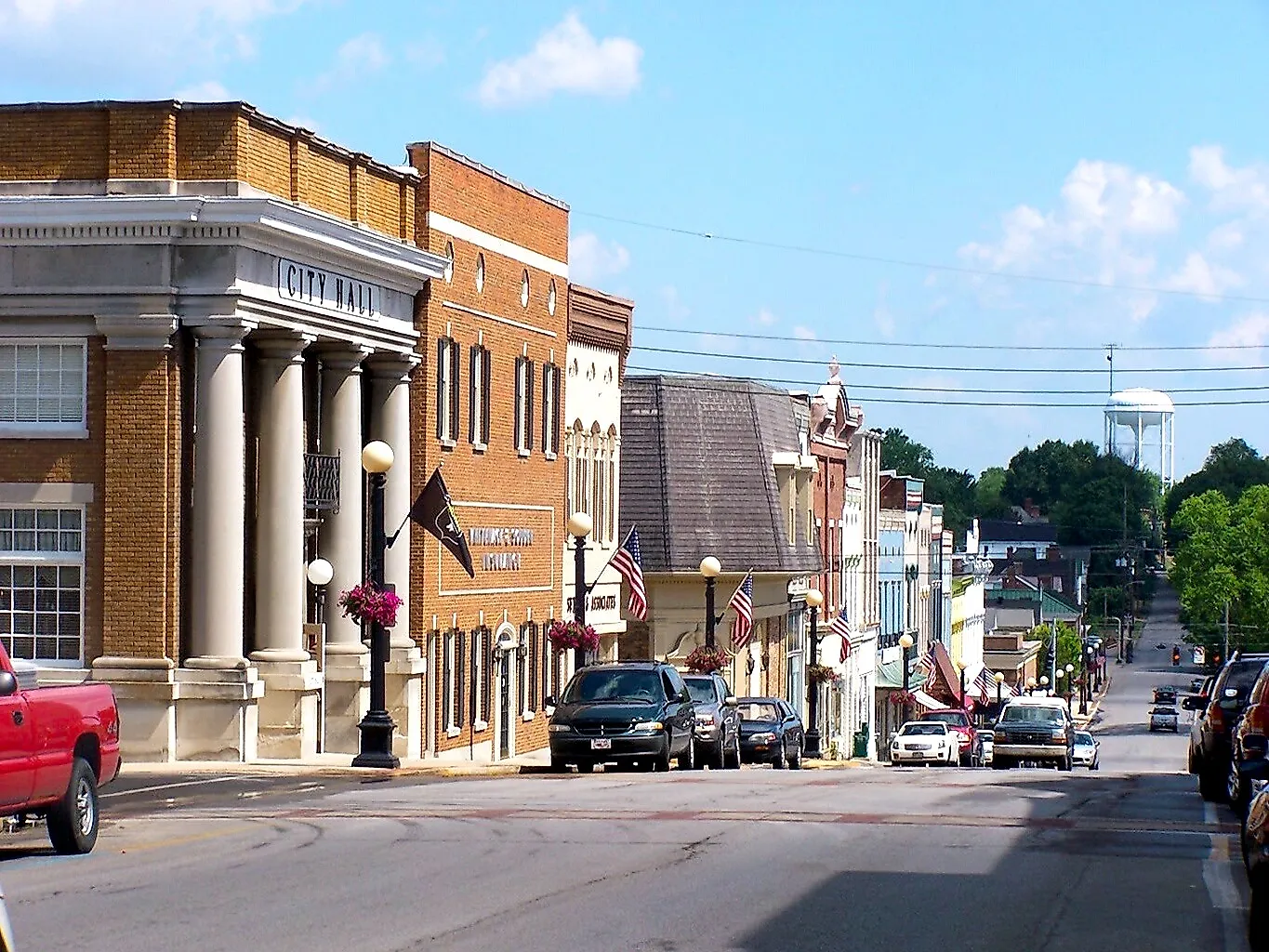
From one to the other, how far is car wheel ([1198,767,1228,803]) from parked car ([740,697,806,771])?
17.1 m

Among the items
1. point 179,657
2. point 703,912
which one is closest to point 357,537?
point 179,657

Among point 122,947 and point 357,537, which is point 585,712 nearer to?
point 357,537

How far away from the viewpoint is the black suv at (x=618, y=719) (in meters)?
31.8

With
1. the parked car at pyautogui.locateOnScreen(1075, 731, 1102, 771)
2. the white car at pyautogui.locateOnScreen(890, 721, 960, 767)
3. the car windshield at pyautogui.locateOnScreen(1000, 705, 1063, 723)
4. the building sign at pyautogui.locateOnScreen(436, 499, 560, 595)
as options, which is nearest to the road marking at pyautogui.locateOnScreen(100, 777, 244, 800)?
the building sign at pyautogui.locateOnScreen(436, 499, 560, 595)

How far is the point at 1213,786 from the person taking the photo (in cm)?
2556

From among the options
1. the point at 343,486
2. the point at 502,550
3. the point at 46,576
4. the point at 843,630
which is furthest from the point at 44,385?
the point at 843,630

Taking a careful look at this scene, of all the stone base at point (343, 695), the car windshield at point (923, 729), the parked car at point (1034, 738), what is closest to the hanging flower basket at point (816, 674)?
the car windshield at point (923, 729)

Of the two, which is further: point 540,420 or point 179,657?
point 540,420

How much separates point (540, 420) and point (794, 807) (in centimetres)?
2470

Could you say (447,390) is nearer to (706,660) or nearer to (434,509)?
(434,509)

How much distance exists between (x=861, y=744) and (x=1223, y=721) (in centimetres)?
5116

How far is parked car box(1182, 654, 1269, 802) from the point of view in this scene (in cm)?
2533

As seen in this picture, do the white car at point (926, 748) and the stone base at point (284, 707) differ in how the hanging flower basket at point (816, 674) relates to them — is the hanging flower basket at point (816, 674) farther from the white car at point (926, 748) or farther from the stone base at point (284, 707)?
the stone base at point (284, 707)

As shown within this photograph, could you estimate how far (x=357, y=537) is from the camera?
36562 mm
